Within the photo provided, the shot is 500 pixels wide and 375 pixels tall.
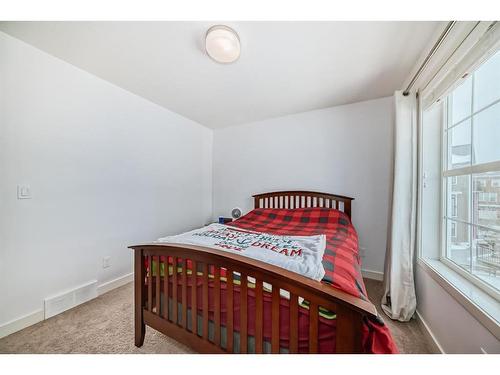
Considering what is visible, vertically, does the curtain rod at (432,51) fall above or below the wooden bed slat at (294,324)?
above

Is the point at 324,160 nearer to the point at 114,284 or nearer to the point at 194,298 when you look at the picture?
the point at 194,298

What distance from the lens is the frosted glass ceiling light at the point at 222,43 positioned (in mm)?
1310

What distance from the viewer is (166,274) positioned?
117 cm

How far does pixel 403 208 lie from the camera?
162cm

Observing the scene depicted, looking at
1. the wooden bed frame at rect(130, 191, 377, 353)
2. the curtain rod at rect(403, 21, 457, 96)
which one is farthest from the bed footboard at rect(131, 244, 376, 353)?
the curtain rod at rect(403, 21, 457, 96)

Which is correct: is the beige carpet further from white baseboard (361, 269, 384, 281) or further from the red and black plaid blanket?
white baseboard (361, 269, 384, 281)

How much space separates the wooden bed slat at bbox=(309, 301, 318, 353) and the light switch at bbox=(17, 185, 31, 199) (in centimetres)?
216

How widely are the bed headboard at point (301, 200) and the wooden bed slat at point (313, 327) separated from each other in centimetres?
193

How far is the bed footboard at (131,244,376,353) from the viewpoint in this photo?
2.37 feet

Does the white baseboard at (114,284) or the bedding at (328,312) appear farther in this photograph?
the white baseboard at (114,284)

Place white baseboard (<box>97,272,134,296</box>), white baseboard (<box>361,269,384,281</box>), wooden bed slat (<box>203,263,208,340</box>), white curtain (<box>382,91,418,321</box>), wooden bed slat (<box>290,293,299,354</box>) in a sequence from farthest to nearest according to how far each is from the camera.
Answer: white baseboard (<box>361,269,384,281</box>)
white baseboard (<box>97,272,134,296</box>)
white curtain (<box>382,91,418,321</box>)
wooden bed slat (<box>203,263,208,340</box>)
wooden bed slat (<box>290,293,299,354</box>)

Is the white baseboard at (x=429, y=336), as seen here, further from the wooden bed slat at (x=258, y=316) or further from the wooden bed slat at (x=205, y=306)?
the wooden bed slat at (x=205, y=306)

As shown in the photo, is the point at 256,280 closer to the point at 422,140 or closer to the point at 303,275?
the point at 303,275

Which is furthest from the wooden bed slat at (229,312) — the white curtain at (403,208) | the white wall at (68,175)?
the white wall at (68,175)
